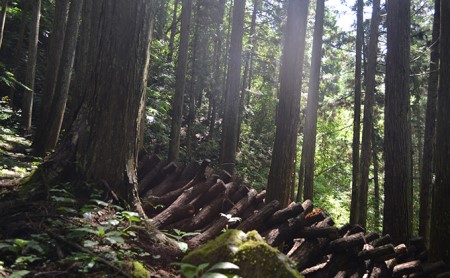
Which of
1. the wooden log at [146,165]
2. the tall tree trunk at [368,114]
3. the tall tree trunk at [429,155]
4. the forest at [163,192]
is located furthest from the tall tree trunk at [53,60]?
the tall tree trunk at [429,155]

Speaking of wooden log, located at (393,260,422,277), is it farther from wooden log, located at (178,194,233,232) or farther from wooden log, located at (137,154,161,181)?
wooden log, located at (137,154,161,181)

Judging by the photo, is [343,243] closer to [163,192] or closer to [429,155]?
[163,192]

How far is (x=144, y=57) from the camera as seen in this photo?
5.12 meters

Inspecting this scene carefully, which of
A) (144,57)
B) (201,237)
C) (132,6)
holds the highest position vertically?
(132,6)

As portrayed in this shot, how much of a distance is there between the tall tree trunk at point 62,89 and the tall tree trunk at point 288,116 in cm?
643

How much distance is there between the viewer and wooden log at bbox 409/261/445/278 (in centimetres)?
601

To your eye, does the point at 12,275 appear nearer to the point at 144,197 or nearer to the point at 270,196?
the point at 144,197

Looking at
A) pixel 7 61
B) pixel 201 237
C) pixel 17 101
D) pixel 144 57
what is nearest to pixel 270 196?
pixel 201 237

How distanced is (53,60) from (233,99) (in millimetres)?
6203

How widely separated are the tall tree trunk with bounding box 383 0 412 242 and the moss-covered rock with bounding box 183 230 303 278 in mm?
5783

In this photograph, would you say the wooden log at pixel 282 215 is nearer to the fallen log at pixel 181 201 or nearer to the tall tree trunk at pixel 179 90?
the fallen log at pixel 181 201

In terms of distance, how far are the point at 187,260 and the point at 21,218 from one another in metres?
1.74

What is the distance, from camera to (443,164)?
6.84 m

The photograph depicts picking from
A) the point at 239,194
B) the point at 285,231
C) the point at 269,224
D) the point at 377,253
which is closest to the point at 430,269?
the point at 377,253
